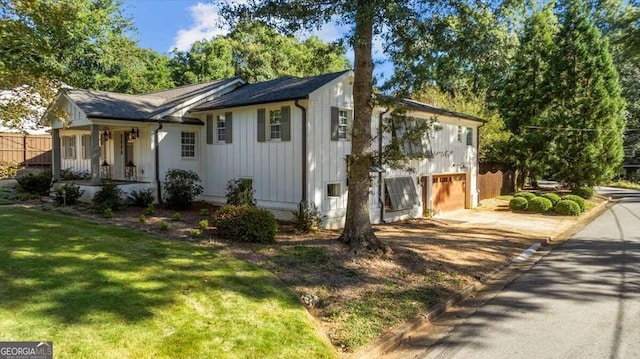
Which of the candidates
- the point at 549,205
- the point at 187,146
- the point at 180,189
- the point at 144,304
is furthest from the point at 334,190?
the point at 549,205

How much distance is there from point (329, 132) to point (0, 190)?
14.3 meters

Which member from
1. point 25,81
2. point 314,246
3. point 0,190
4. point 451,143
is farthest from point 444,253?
point 0,190

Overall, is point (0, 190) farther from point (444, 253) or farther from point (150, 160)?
point (444, 253)

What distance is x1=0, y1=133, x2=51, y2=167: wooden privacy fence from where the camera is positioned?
23.9 metres

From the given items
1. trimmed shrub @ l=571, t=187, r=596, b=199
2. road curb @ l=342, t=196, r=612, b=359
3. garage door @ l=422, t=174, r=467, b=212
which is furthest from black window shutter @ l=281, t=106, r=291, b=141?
trimmed shrub @ l=571, t=187, r=596, b=199

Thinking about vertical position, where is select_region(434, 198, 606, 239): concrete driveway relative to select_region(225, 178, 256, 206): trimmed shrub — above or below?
below

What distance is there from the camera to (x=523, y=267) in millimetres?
10266

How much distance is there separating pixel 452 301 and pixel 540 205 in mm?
16015

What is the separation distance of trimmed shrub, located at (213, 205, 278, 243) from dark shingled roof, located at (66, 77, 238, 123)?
7.68 m

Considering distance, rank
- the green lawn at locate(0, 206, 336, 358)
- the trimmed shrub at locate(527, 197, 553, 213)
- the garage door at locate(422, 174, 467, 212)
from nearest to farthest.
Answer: the green lawn at locate(0, 206, 336, 358)
the garage door at locate(422, 174, 467, 212)
the trimmed shrub at locate(527, 197, 553, 213)

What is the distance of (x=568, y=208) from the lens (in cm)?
1986

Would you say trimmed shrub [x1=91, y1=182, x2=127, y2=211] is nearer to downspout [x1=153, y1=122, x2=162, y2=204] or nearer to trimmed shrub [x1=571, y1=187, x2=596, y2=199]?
downspout [x1=153, y1=122, x2=162, y2=204]

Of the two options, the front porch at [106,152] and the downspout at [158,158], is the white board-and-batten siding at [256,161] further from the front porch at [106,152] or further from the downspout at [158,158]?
the front porch at [106,152]

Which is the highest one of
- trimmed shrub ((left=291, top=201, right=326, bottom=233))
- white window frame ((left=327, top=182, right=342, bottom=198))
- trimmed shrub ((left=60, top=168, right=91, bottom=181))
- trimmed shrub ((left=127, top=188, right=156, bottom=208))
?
trimmed shrub ((left=60, top=168, right=91, bottom=181))
